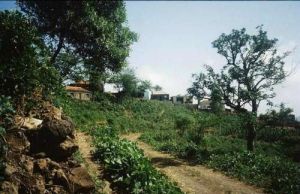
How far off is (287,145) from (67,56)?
26.2 metres

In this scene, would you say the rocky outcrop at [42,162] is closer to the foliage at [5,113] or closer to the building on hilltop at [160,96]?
the foliage at [5,113]

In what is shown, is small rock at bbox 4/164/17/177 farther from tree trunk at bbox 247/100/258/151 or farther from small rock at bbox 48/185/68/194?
tree trunk at bbox 247/100/258/151

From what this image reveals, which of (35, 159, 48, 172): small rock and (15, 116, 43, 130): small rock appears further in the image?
(15, 116, 43, 130): small rock

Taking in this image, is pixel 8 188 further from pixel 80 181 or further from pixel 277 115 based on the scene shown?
pixel 277 115

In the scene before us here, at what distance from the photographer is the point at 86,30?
19062 millimetres

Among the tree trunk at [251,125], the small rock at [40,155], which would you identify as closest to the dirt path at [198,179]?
the tree trunk at [251,125]

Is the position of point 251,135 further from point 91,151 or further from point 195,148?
point 91,151

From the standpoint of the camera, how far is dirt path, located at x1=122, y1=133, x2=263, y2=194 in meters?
13.9

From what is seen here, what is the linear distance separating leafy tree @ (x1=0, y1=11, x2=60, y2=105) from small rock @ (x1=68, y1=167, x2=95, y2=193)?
307 centimetres

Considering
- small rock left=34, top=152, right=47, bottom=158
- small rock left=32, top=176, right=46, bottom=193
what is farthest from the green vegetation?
small rock left=32, top=176, right=46, bottom=193

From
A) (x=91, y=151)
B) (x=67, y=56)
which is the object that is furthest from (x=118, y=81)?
(x=91, y=151)

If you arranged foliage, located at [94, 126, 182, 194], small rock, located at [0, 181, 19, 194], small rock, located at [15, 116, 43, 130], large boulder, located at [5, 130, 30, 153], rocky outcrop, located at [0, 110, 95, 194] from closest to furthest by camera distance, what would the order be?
small rock, located at [0, 181, 19, 194] < rocky outcrop, located at [0, 110, 95, 194] < large boulder, located at [5, 130, 30, 153] < small rock, located at [15, 116, 43, 130] < foliage, located at [94, 126, 182, 194]

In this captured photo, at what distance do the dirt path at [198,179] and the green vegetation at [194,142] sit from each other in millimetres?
898

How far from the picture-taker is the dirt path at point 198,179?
13.9 metres
